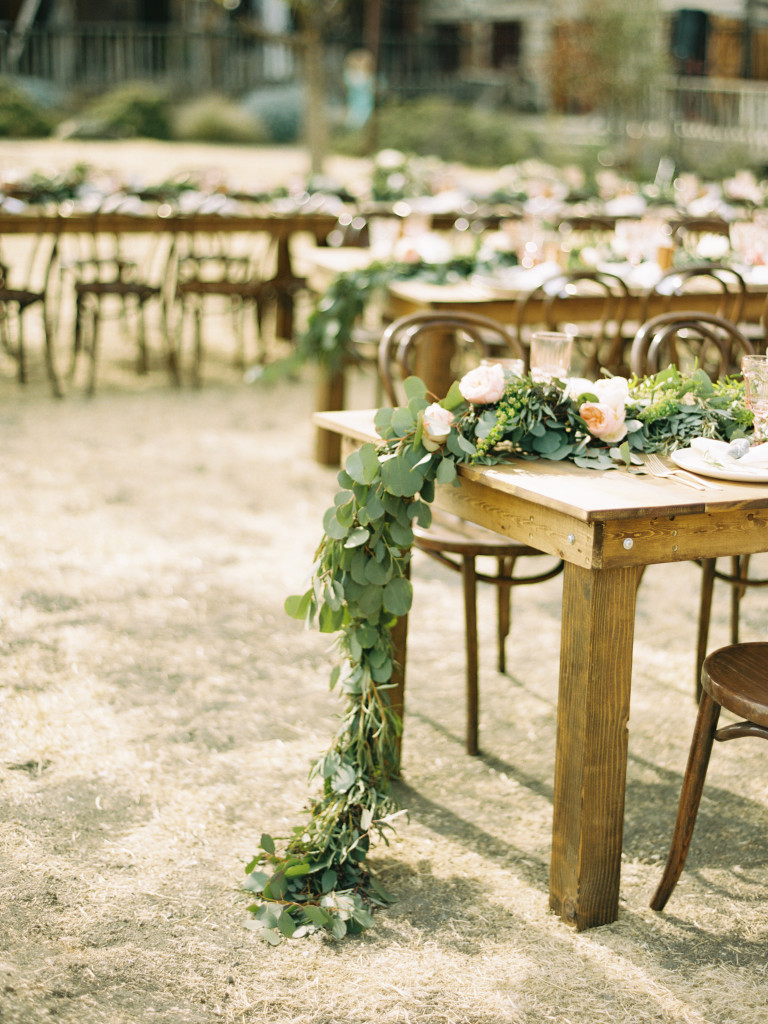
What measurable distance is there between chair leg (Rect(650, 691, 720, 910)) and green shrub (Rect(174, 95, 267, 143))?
1951 centimetres

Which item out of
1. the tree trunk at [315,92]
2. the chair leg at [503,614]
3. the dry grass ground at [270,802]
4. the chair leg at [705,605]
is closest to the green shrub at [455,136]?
the tree trunk at [315,92]

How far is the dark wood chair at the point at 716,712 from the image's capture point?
2244 millimetres

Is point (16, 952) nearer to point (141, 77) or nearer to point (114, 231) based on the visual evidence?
point (114, 231)

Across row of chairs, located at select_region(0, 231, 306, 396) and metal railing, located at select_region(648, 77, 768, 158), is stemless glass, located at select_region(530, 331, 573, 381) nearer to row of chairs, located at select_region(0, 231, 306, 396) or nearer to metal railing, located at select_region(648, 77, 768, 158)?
row of chairs, located at select_region(0, 231, 306, 396)

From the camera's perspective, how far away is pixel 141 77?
75.0 feet

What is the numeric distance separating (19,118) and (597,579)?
60.2 ft

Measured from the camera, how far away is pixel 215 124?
2050 cm

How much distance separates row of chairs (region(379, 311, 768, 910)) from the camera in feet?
7.56

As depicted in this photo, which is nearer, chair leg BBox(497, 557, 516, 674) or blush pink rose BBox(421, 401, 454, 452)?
blush pink rose BBox(421, 401, 454, 452)

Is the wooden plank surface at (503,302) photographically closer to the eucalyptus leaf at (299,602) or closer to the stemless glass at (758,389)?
the stemless glass at (758,389)

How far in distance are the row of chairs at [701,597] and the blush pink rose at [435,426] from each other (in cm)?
23

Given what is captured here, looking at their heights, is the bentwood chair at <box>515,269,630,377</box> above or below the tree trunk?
below

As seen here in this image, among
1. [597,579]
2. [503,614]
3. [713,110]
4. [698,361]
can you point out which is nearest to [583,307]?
[698,361]

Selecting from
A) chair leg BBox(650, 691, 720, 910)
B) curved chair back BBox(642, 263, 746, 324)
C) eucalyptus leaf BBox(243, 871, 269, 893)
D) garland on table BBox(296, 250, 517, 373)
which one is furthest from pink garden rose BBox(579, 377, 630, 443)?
garland on table BBox(296, 250, 517, 373)
